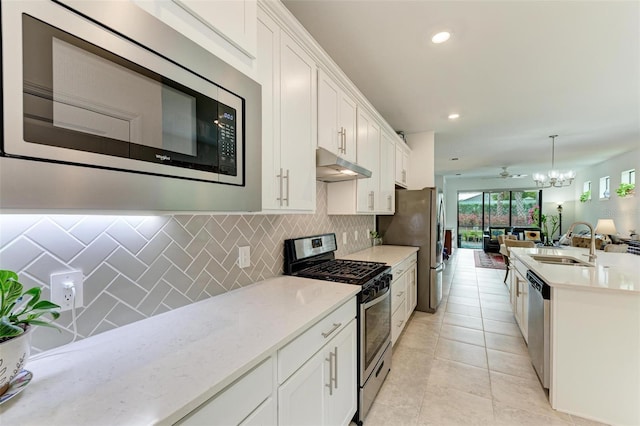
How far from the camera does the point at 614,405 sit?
5.98ft

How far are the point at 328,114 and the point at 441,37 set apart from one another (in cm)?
104

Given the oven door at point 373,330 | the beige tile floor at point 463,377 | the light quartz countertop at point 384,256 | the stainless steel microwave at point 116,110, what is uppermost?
the stainless steel microwave at point 116,110

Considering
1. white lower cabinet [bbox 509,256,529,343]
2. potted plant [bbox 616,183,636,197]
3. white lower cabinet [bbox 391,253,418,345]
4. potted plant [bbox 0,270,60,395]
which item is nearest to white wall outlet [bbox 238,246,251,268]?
potted plant [bbox 0,270,60,395]

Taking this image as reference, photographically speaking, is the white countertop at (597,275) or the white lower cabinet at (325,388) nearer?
the white lower cabinet at (325,388)

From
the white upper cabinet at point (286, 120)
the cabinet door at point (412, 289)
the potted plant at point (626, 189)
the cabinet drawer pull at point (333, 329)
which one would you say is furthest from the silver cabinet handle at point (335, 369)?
the potted plant at point (626, 189)

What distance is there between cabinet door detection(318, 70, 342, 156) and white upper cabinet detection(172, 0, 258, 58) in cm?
80

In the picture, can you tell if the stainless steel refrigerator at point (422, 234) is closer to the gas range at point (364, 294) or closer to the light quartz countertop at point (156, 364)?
the gas range at point (364, 294)

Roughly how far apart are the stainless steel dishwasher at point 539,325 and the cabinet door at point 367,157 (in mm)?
1551

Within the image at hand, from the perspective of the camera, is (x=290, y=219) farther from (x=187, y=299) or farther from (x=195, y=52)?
(x=195, y=52)

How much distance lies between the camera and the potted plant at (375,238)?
3896 mm

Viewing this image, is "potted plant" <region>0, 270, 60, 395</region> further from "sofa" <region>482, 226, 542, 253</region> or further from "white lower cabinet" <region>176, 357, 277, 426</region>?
"sofa" <region>482, 226, 542, 253</region>

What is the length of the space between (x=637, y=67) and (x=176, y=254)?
4082 millimetres

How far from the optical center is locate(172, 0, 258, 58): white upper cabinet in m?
0.93

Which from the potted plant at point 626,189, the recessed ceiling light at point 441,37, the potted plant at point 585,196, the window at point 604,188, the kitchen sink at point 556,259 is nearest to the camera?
the recessed ceiling light at point 441,37
